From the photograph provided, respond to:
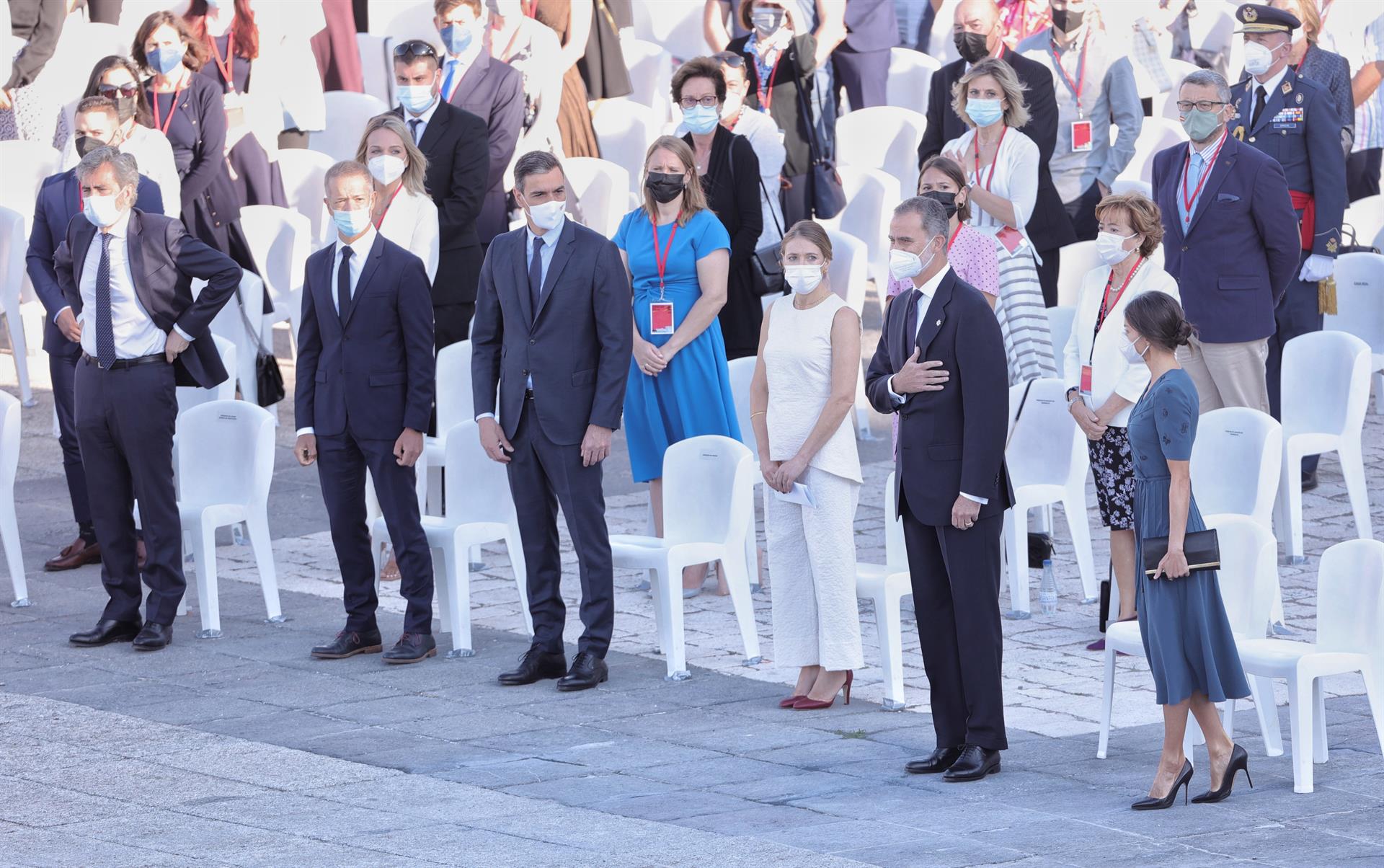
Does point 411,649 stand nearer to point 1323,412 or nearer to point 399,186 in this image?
point 399,186

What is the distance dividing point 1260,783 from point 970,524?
3.97 feet

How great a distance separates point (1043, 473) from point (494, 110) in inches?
147

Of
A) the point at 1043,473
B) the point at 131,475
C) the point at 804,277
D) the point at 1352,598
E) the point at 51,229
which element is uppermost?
the point at 51,229

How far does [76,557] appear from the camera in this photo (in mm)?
10469

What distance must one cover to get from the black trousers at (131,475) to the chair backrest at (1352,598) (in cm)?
465

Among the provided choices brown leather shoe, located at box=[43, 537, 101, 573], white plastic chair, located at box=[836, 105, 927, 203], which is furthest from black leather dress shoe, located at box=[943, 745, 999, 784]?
white plastic chair, located at box=[836, 105, 927, 203]

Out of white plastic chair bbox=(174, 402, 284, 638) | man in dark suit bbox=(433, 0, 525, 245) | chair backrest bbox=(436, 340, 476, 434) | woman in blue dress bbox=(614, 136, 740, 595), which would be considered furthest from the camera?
man in dark suit bbox=(433, 0, 525, 245)

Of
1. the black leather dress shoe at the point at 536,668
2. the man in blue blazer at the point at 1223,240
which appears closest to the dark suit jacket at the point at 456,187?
the black leather dress shoe at the point at 536,668

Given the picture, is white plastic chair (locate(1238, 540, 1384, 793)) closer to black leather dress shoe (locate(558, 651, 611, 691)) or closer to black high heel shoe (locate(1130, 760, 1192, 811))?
black high heel shoe (locate(1130, 760, 1192, 811))

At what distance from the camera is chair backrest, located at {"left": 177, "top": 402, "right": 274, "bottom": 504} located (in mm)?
9594

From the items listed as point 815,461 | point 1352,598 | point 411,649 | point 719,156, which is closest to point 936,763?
point 815,461

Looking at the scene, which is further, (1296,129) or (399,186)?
(1296,129)

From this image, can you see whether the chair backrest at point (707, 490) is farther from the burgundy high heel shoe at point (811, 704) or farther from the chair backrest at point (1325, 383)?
the chair backrest at point (1325, 383)

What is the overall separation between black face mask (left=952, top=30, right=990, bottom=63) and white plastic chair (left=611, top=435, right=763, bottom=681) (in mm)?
3512
